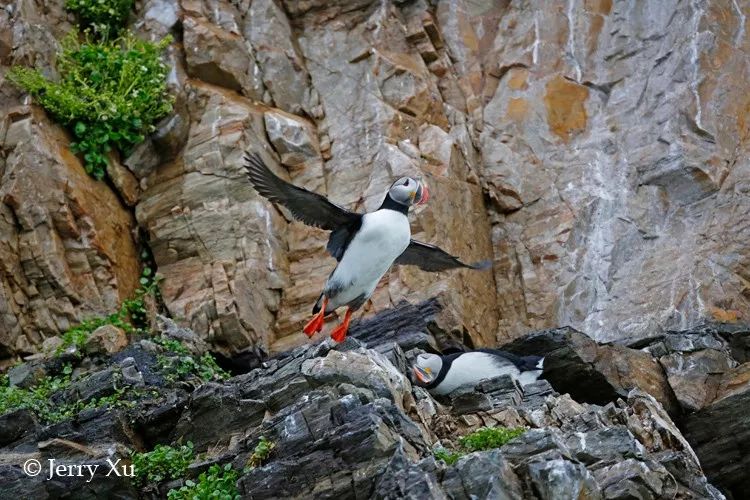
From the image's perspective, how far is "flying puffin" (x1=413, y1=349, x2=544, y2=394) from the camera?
36.3ft

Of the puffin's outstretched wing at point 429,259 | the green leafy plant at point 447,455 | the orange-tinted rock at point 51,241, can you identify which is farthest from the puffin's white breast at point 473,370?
the orange-tinted rock at point 51,241

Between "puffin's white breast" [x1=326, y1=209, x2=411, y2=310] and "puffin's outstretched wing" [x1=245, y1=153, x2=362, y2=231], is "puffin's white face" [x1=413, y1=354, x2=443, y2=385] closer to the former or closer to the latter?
"puffin's white breast" [x1=326, y1=209, x2=411, y2=310]

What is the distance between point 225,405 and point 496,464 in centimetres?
295

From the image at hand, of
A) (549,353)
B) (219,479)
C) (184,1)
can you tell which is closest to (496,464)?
(219,479)

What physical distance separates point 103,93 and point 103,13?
156cm

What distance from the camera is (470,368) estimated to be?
1126 cm

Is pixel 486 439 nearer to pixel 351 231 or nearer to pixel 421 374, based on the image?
pixel 421 374

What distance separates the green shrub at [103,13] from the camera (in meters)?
15.2

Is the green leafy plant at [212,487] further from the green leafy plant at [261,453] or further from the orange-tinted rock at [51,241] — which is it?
the orange-tinted rock at [51,241]

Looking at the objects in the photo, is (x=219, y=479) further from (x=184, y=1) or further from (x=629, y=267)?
(x=184, y=1)

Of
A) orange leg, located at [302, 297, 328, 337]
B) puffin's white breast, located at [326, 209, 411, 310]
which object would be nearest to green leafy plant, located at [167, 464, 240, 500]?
orange leg, located at [302, 297, 328, 337]

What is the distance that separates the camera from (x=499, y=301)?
14.4m

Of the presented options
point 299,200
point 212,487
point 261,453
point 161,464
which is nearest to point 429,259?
point 299,200

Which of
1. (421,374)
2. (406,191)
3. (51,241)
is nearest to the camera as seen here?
(421,374)
